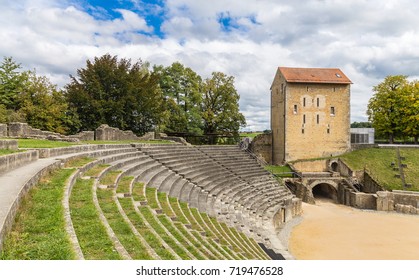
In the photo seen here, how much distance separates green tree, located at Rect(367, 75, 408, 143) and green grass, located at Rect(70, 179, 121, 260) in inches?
1562

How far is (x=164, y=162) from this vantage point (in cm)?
1645

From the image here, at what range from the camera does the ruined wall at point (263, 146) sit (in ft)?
114

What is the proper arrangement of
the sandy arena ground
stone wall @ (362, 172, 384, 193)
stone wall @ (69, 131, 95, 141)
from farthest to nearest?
1. stone wall @ (362, 172, 384, 193)
2. stone wall @ (69, 131, 95, 141)
3. the sandy arena ground

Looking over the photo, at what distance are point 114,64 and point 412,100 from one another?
113 ft

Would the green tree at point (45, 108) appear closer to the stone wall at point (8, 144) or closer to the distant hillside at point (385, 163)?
the stone wall at point (8, 144)

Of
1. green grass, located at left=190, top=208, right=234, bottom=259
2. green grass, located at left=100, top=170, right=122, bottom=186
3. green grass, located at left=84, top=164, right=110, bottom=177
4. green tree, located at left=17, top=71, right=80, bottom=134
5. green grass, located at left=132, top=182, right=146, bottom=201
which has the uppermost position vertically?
green tree, located at left=17, top=71, right=80, bottom=134

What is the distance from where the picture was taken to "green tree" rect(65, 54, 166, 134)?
28.5 meters

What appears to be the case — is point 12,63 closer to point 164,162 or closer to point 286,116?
point 164,162

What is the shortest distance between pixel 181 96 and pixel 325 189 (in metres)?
19.2

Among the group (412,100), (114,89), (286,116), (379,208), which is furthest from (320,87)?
(114,89)

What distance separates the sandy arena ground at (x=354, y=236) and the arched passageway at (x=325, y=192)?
4712mm

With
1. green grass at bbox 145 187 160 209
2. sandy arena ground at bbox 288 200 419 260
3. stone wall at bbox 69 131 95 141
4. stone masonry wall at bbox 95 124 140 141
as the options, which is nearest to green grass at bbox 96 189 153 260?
green grass at bbox 145 187 160 209

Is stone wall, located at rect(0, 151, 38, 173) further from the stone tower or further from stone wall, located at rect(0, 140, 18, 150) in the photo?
the stone tower

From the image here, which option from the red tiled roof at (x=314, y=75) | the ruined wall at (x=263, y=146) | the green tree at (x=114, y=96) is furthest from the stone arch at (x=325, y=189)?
the green tree at (x=114, y=96)
